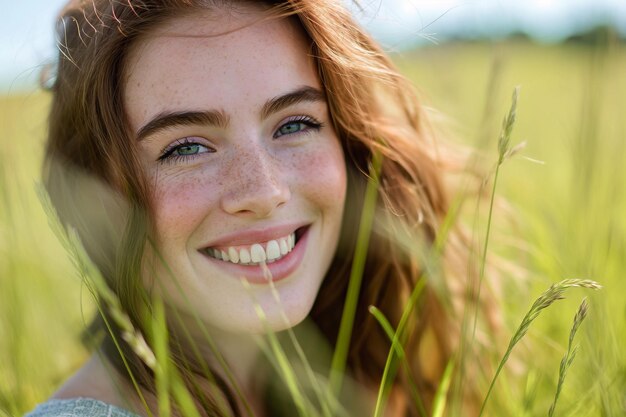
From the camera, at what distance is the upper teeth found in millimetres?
1608

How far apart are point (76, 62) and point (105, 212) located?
384 millimetres

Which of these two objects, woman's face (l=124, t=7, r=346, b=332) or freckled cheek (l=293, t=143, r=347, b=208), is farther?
freckled cheek (l=293, t=143, r=347, b=208)

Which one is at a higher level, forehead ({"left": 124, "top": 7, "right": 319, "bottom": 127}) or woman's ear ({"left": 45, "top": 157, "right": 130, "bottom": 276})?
forehead ({"left": 124, "top": 7, "right": 319, "bottom": 127})

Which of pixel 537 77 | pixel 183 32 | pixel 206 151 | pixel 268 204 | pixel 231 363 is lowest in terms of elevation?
pixel 231 363

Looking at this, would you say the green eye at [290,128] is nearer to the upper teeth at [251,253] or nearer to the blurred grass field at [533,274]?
the upper teeth at [251,253]

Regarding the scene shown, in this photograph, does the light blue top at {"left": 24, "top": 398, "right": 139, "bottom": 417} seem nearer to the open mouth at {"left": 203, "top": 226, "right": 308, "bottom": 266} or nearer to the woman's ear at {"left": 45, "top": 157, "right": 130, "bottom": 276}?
the woman's ear at {"left": 45, "top": 157, "right": 130, "bottom": 276}

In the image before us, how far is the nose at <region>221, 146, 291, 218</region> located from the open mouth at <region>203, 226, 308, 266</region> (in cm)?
8

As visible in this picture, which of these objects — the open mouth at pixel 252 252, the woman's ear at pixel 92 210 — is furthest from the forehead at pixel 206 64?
the open mouth at pixel 252 252

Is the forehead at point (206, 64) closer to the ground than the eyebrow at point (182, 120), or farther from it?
farther from it

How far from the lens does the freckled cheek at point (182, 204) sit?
1551 mm

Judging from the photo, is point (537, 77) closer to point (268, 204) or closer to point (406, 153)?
point (406, 153)

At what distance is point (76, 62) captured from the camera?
1.70m

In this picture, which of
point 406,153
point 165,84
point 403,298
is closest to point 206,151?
point 165,84

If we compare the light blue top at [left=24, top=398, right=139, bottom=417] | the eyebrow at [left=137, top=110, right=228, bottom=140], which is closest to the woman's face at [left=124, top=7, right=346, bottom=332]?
the eyebrow at [left=137, top=110, right=228, bottom=140]
